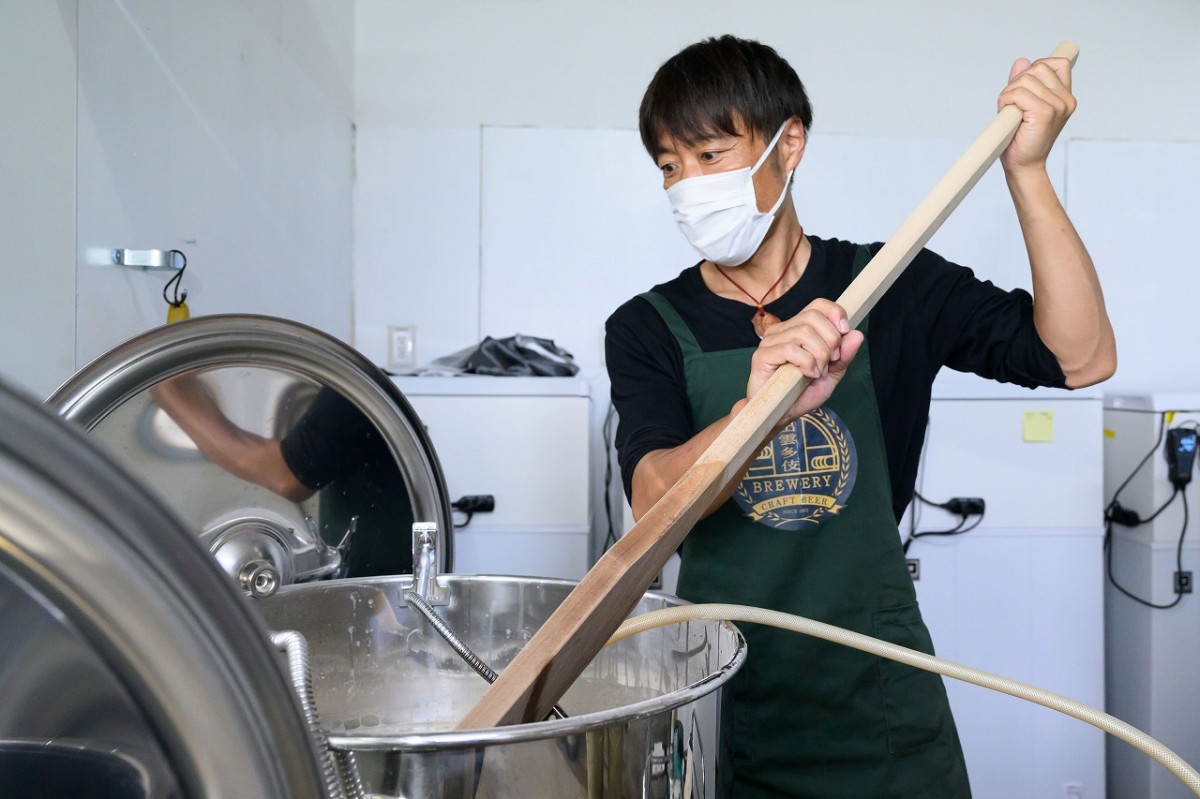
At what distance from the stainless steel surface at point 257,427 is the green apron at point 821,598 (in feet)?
1.16

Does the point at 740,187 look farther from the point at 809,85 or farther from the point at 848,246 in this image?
the point at 809,85

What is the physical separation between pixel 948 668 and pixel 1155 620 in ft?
6.65

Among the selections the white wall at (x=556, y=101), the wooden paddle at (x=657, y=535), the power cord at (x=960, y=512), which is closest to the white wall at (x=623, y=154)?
the white wall at (x=556, y=101)

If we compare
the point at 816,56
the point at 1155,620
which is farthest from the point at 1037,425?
the point at 816,56

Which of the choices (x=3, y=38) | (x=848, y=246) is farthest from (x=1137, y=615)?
(x=3, y=38)

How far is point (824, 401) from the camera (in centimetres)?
96

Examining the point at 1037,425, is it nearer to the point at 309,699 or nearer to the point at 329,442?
the point at 329,442

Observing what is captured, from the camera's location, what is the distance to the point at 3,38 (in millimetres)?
1112

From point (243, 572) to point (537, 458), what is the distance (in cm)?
140

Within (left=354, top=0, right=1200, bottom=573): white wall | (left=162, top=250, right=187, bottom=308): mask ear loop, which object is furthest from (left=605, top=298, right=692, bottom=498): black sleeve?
(left=354, top=0, right=1200, bottom=573): white wall

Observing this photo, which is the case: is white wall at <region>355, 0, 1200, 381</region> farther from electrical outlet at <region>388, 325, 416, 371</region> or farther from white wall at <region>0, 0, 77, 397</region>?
white wall at <region>0, 0, 77, 397</region>

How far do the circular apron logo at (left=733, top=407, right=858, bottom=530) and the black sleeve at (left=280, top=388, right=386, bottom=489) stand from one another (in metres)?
0.44

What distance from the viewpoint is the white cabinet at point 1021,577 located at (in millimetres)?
2289

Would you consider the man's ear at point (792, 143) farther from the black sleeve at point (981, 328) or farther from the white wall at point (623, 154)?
the white wall at point (623, 154)
